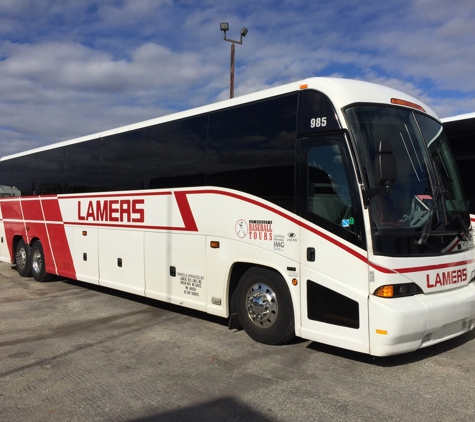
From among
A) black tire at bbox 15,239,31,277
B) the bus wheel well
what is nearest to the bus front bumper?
the bus wheel well

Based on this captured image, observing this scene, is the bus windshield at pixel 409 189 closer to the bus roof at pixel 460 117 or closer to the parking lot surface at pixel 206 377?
the parking lot surface at pixel 206 377

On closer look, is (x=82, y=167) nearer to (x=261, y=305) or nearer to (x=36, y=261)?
(x=36, y=261)

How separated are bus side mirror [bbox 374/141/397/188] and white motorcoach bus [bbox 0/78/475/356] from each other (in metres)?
0.01

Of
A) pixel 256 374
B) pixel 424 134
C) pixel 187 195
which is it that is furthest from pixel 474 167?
pixel 256 374

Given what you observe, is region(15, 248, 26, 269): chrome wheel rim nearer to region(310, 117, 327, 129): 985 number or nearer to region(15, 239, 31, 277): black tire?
region(15, 239, 31, 277): black tire

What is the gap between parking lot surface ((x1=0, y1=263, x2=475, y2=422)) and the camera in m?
4.33

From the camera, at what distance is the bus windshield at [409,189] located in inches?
200

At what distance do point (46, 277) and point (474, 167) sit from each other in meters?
9.77

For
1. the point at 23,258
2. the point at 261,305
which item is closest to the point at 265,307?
the point at 261,305

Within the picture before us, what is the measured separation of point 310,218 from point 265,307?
1394 millimetres

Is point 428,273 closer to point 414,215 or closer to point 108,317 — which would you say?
point 414,215

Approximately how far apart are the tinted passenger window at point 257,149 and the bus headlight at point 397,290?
147cm

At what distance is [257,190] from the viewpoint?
6.31 meters

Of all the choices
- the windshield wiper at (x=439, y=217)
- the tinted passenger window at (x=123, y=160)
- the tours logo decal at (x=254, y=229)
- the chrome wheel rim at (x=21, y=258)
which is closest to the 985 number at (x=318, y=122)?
the tours logo decal at (x=254, y=229)
